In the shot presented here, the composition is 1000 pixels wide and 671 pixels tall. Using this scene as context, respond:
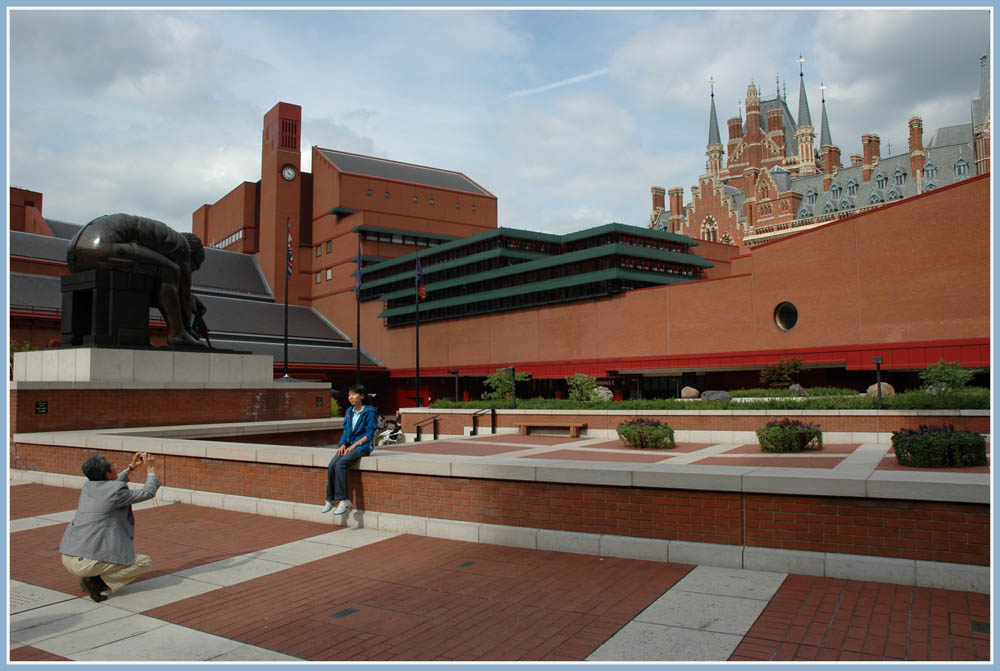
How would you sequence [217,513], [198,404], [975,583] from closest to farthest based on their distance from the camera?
[975,583], [217,513], [198,404]

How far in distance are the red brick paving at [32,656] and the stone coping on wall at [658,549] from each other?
4531 mm

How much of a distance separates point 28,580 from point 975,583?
9.52m

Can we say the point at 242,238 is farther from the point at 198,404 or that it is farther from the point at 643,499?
the point at 643,499

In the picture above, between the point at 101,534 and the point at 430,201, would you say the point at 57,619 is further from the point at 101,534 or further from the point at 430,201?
the point at 430,201

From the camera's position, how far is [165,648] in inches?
217

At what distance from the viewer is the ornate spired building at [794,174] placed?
85.2 meters

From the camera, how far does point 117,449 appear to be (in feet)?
44.3

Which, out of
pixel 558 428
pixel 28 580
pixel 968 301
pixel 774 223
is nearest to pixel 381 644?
pixel 28 580

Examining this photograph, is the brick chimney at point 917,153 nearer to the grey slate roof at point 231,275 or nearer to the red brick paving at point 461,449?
the grey slate roof at point 231,275

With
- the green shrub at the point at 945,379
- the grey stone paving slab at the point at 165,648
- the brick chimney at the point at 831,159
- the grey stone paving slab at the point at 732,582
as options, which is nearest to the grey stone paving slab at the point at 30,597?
the grey stone paving slab at the point at 165,648

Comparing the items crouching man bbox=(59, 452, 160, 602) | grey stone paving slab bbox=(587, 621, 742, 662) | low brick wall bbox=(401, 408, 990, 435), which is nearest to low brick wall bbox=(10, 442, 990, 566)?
grey stone paving slab bbox=(587, 621, 742, 662)

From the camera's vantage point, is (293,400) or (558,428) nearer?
(293,400)

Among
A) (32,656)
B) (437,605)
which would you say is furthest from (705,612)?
(32,656)

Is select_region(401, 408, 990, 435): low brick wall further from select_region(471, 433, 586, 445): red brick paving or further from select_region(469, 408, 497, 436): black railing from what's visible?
select_region(471, 433, 586, 445): red brick paving
